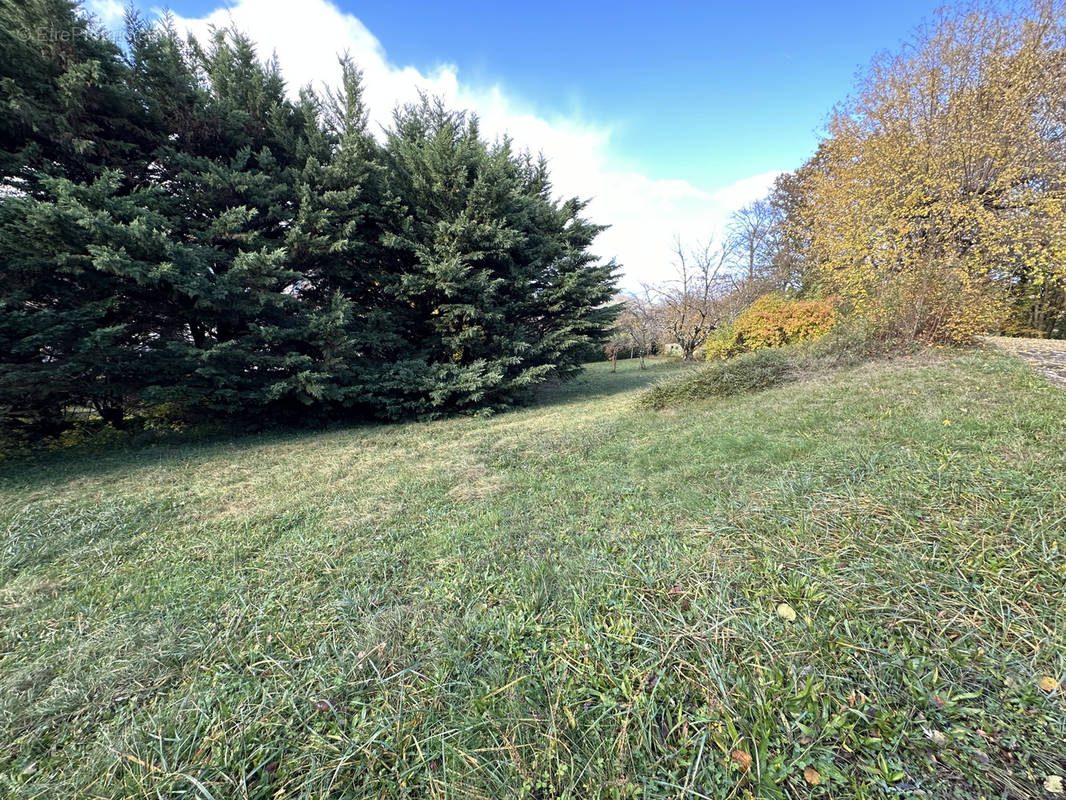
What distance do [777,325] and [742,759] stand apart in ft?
44.5

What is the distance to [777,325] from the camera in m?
12.1

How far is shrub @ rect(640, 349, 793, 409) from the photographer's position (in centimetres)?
734

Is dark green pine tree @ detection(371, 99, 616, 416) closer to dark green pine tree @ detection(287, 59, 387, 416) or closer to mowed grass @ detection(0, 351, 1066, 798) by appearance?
dark green pine tree @ detection(287, 59, 387, 416)

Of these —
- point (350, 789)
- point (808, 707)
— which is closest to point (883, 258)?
point (808, 707)

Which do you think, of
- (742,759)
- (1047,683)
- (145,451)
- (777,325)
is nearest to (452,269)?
(145,451)

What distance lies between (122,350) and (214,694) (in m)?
7.48

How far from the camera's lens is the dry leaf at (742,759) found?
4.25 ft

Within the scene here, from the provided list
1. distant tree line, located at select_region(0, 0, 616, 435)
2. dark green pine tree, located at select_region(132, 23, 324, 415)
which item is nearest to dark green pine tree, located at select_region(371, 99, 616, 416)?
distant tree line, located at select_region(0, 0, 616, 435)

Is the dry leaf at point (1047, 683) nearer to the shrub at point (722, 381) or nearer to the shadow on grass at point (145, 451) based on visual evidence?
the shrub at point (722, 381)

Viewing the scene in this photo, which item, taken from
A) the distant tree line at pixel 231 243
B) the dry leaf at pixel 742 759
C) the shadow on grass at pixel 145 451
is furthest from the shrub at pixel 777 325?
the dry leaf at pixel 742 759

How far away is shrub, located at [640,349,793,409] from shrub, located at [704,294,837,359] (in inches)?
148

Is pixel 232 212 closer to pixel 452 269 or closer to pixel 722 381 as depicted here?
pixel 452 269

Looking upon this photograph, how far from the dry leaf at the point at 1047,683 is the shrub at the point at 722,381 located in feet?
20.4

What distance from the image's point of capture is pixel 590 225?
12.6 metres
